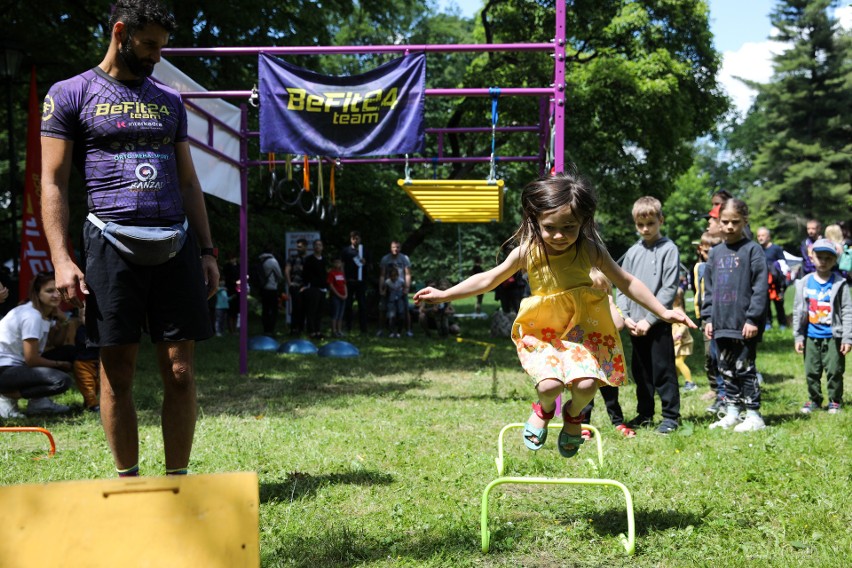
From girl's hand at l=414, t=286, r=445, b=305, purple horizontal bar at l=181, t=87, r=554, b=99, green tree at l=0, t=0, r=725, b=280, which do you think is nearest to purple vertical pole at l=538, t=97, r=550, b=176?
purple horizontal bar at l=181, t=87, r=554, b=99

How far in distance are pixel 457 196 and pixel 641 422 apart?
3155 mm

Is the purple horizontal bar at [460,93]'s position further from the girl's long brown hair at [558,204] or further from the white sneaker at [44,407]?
the girl's long brown hair at [558,204]

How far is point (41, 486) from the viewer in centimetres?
221

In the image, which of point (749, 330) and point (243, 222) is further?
point (243, 222)

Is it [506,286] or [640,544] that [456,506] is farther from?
[506,286]

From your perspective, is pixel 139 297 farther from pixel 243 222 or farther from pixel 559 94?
pixel 243 222

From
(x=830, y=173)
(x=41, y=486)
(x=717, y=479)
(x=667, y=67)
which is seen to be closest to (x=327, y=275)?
(x=667, y=67)

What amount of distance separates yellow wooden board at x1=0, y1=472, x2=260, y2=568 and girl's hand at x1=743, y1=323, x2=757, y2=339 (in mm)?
4865

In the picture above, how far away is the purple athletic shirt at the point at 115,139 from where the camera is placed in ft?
11.2

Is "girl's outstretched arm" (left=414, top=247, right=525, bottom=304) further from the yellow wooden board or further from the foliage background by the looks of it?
the foliage background

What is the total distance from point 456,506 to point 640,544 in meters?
0.95

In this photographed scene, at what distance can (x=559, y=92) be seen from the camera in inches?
282

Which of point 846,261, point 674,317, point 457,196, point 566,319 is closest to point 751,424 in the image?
point 674,317

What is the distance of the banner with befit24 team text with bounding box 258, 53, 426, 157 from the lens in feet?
25.3
